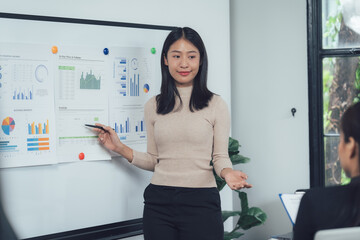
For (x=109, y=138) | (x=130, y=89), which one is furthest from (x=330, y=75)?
(x=109, y=138)

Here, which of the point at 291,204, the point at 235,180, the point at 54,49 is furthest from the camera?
the point at 54,49

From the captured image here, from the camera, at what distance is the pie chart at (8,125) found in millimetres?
2135

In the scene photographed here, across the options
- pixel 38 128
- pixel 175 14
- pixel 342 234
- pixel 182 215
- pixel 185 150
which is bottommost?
pixel 182 215

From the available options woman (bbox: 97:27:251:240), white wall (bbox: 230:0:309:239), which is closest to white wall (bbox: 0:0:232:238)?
white wall (bbox: 230:0:309:239)

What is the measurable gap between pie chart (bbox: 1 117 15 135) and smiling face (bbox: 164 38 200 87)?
0.76m

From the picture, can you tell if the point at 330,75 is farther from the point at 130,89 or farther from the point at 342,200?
the point at 342,200

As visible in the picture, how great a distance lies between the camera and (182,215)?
1977 mm

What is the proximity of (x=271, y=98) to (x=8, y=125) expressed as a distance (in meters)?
1.66

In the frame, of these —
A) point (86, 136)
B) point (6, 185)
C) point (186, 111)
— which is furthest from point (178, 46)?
point (6, 185)

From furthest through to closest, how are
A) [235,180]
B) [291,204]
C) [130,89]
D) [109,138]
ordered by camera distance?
1. [130,89]
2. [109,138]
3. [291,204]
4. [235,180]

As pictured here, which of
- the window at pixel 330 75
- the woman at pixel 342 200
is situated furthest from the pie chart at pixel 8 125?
the window at pixel 330 75

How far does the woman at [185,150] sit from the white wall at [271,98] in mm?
984

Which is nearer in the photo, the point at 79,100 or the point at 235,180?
the point at 235,180

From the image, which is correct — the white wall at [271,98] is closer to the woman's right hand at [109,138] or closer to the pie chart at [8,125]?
the woman's right hand at [109,138]
